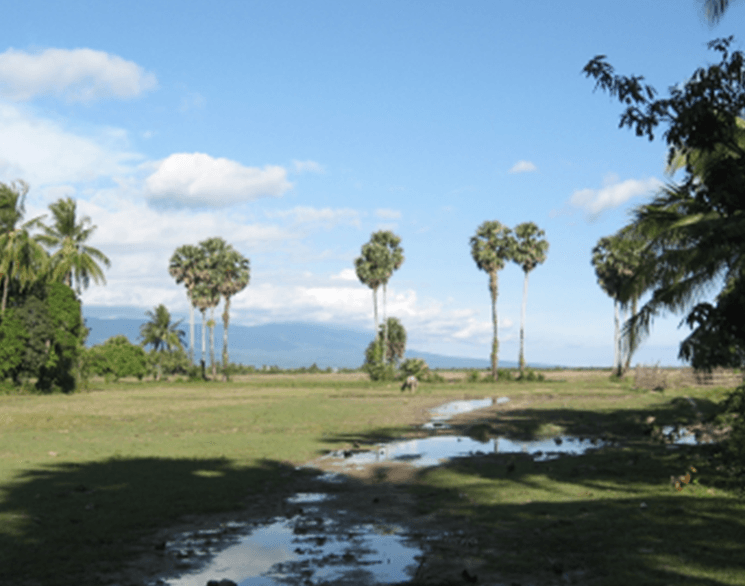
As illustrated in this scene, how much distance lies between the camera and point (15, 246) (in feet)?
185

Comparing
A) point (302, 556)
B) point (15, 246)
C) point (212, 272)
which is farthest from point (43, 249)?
point (302, 556)

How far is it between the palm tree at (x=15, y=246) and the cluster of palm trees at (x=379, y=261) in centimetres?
4213

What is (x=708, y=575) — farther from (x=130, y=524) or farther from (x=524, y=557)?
(x=130, y=524)

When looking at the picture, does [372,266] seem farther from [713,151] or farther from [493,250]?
[713,151]

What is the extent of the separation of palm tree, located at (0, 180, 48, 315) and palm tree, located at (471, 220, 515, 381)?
4736 cm

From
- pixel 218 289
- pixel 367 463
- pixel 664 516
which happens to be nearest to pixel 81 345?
pixel 218 289

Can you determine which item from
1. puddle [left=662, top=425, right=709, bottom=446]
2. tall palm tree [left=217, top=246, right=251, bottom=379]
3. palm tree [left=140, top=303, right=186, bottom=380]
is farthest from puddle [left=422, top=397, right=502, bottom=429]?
palm tree [left=140, top=303, right=186, bottom=380]

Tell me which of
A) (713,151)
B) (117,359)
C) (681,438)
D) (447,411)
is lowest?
(447,411)

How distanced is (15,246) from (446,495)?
53868mm

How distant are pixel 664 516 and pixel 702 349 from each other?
4271mm

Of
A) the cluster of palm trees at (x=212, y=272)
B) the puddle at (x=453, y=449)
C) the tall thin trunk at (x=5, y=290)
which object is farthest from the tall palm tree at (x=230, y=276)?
the puddle at (x=453, y=449)

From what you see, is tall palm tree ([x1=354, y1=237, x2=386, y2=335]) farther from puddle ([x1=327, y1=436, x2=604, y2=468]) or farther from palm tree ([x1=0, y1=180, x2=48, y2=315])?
puddle ([x1=327, y1=436, x2=604, y2=468])

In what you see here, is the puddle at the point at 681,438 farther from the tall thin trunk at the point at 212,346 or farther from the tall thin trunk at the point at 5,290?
the tall thin trunk at the point at 212,346

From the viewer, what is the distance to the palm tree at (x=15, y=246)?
184 feet
